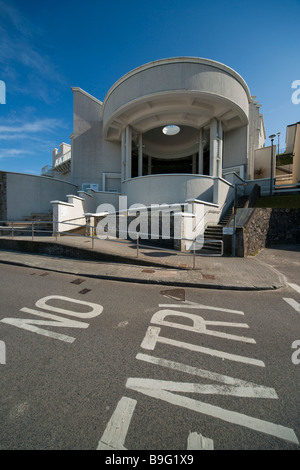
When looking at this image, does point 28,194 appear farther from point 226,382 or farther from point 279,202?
point 279,202

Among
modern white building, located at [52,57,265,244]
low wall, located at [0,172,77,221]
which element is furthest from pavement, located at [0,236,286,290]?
low wall, located at [0,172,77,221]

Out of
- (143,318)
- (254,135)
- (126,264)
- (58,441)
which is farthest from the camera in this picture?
(254,135)

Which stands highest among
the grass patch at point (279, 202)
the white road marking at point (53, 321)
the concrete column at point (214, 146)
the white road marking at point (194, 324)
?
the concrete column at point (214, 146)

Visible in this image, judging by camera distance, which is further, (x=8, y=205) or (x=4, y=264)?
(x=8, y=205)

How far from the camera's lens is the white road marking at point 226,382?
6.50ft

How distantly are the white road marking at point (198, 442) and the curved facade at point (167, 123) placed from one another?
12.7m

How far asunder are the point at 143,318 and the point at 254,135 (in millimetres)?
23225

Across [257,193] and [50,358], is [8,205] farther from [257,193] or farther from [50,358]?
[257,193]

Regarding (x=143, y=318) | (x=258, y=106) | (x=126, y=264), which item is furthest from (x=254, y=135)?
(x=143, y=318)

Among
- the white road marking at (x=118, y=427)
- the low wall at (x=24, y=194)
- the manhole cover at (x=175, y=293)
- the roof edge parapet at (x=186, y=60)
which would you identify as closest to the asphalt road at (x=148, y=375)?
the white road marking at (x=118, y=427)

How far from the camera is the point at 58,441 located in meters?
1.48

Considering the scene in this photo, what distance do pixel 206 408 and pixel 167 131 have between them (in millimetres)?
21419

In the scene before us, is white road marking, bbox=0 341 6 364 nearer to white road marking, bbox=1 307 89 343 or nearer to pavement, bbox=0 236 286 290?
white road marking, bbox=1 307 89 343

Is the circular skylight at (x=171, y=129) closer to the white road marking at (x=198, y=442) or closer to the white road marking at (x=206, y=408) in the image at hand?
the white road marking at (x=206, y=408)
